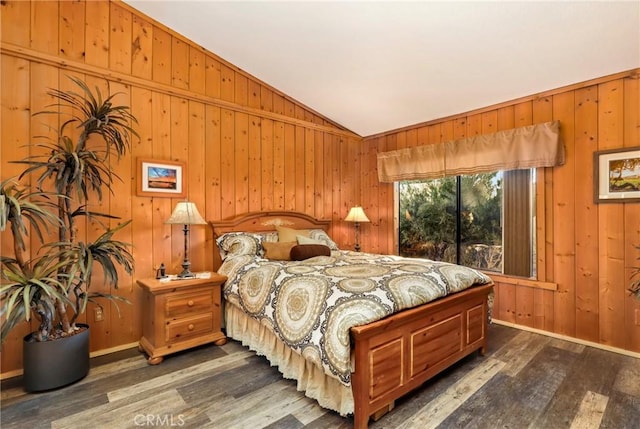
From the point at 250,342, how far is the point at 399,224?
283 centimetres

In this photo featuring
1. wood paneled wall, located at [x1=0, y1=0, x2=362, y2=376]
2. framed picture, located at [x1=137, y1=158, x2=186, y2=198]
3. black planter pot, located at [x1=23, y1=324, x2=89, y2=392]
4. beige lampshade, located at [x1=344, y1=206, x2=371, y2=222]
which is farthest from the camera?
beige lampshade, located at [x1=344, y1=206, x2=371, y2=222]

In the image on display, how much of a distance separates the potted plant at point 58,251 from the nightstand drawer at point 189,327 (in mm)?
559

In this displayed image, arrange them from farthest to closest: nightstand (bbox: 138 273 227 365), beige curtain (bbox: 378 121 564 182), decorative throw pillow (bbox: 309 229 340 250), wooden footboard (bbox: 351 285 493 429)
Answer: decorative throw pillow (bbox: 309 229 340 250) < beige curtain (bbox: 378 121 564 182) < nightstand (bbox: 138 273 227 365) < wooden footboard (bbox: 351 285 493 429)

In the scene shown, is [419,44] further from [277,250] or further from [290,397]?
[290,397]

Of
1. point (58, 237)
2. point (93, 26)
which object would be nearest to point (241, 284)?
point (58, 237)

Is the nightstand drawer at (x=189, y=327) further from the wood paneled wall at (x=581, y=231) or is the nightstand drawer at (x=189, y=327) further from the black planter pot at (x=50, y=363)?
the wood paneled wall at (x=581, y=231)

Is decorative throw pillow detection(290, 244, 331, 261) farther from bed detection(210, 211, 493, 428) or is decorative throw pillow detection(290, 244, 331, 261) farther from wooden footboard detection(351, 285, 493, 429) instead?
wooden footboard detection(351, 285, 493, 429)

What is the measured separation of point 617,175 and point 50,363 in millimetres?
4810

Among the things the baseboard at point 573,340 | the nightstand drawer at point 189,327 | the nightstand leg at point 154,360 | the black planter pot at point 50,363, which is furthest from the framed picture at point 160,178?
the baseboard at point 573,340

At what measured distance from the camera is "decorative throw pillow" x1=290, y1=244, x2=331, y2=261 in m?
3.09

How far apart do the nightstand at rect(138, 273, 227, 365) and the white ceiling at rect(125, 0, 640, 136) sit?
2.39m

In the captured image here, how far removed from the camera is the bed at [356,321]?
1.74 meters

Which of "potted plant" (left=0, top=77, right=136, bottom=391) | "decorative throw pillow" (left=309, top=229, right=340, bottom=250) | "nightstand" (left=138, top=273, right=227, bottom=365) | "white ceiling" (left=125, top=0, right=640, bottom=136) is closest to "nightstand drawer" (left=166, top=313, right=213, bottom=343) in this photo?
"nightstand" (left=138, top=273, right=227, bottom=365)

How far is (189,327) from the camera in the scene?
272cm
